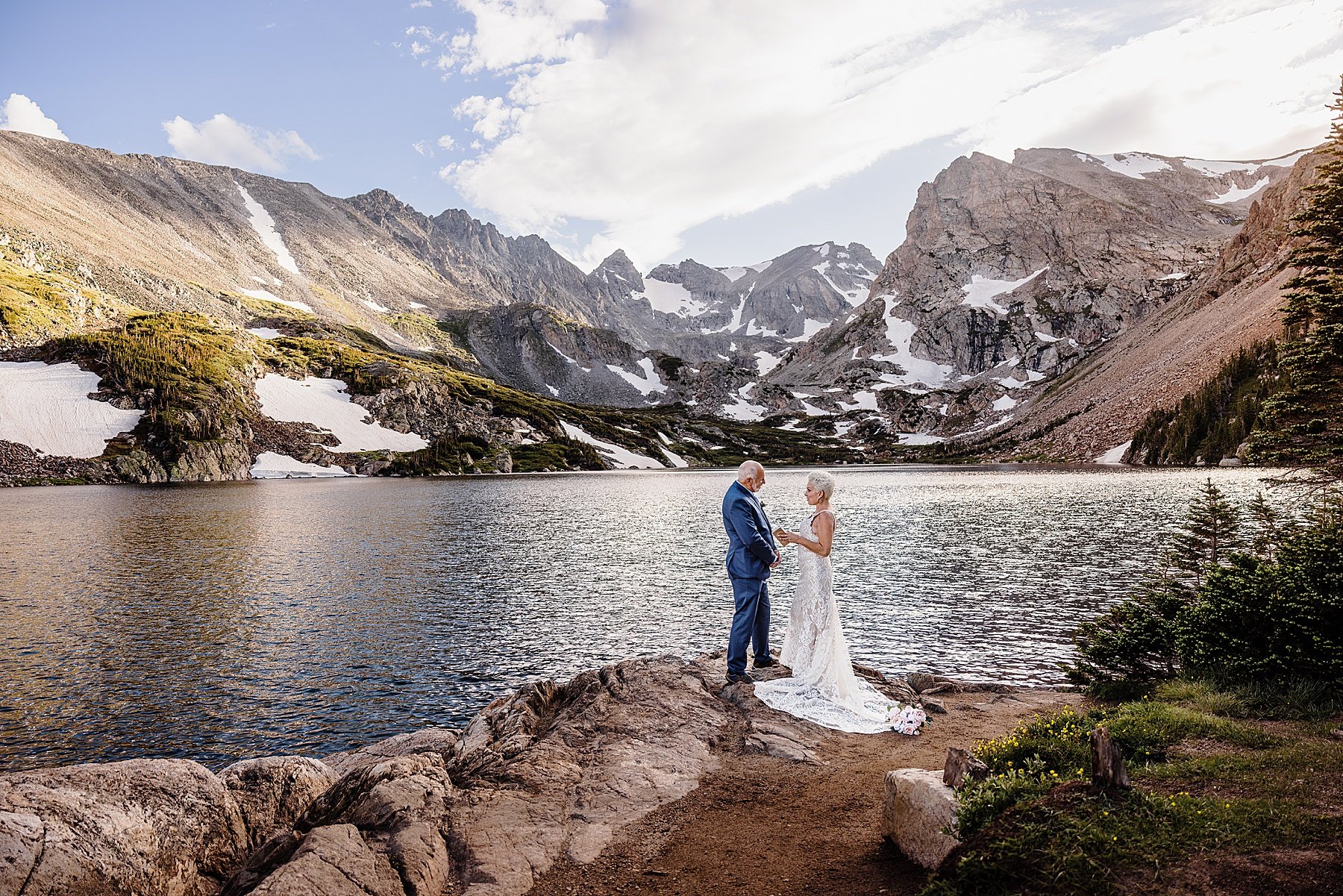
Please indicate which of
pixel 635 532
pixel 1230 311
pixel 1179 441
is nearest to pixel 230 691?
pixel 635 532

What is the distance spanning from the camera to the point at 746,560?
50.5ft

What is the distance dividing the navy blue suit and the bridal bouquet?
3532 mm

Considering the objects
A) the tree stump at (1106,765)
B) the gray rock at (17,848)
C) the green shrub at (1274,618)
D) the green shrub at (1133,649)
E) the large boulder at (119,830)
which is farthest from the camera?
the green shrub at (1133,649)

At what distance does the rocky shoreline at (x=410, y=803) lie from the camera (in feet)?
24.9

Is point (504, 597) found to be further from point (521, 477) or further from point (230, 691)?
point (521, 477)

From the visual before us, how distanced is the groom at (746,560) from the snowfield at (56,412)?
171 metres

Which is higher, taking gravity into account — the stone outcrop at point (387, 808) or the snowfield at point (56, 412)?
the snowfield at point (56, 412)

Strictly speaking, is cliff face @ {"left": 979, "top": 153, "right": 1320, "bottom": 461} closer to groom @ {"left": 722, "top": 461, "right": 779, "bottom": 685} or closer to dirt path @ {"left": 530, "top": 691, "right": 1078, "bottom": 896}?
groom @ {"left": 722, "top": 461, "right": 779, "bottom": 685}

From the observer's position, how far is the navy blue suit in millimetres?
15109

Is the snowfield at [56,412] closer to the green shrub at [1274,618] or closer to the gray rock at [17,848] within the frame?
the gray rock at [17,848]

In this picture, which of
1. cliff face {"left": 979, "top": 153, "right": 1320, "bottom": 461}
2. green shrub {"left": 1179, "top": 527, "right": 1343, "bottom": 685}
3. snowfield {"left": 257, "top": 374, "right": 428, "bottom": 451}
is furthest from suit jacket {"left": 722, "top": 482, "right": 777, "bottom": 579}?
snowfield {"left": 257, "top": 374, "right": 428, "bottom": 451}

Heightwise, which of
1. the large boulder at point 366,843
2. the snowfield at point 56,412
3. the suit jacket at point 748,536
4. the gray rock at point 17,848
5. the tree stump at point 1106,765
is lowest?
the large boulder at point 366,843

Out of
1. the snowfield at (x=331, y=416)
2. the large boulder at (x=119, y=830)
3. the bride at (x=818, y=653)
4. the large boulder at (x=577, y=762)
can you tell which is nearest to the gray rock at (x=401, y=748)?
the large boulder at (x=577, y=762)

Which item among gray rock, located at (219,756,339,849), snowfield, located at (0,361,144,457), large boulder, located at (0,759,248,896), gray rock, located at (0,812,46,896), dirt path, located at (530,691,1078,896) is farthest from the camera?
snowfield, located at (0,361,144,457)
